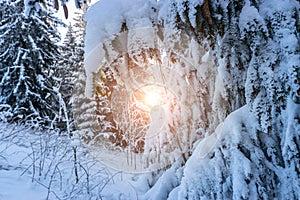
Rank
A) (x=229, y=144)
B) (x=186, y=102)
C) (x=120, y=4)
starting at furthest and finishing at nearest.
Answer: (x=186, y=102)
(x=120, y=4)
(x=229, y=144)

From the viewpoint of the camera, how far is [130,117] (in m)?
11.7

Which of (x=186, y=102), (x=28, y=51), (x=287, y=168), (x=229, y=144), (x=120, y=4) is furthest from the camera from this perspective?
(x=28, y=51)

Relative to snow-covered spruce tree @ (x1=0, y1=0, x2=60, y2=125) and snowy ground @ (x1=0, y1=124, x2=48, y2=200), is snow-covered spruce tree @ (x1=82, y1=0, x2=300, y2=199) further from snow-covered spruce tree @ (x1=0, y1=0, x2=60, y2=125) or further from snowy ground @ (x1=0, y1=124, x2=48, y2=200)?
snow-covered spruce tree @ (x1=0, y1=0, x2=60, y2=125)

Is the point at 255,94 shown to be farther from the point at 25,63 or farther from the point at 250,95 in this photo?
the point at 25,63

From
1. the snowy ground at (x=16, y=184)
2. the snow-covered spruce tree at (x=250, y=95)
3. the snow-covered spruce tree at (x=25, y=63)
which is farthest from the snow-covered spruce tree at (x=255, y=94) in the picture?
the snow-covered spruce tree at (x=25, y=63)

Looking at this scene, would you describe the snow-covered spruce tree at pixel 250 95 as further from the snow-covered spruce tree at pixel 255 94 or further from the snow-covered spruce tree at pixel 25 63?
the snow-covered spruce tree at pixel 25 63

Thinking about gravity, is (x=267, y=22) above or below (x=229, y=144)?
above

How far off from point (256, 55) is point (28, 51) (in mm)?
11485

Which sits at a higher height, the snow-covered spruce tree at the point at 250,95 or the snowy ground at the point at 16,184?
the snow-covered spruce tree at the point at 250,95

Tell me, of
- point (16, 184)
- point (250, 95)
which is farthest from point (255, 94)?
point (16, 184)

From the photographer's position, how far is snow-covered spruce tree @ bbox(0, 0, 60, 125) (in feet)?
37.1

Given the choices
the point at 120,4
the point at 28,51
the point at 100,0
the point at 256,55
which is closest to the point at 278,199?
the point at 256,55

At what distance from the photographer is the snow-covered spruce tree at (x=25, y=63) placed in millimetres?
11312

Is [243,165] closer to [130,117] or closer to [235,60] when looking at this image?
[235,60]
